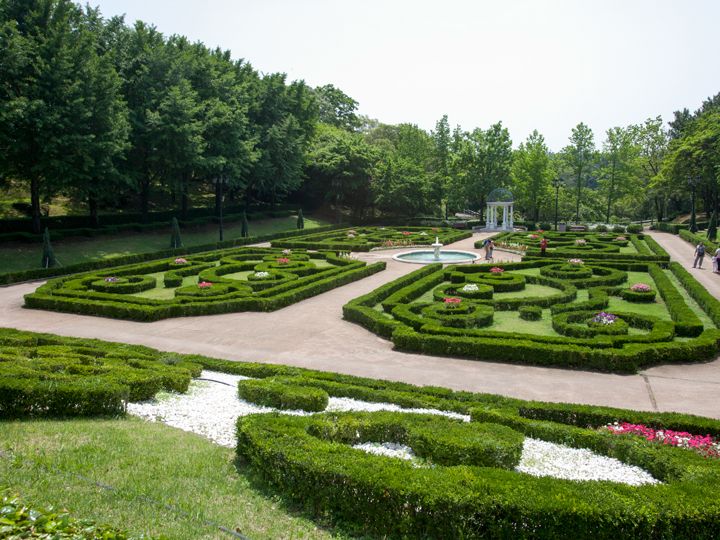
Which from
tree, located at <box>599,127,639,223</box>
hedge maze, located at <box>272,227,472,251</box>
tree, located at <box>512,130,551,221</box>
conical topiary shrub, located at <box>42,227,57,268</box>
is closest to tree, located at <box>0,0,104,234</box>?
conical topiary shrub, located at <box>42,227,57,268</box>

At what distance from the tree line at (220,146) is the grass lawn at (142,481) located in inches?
847

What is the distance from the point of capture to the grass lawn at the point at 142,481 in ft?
15.5

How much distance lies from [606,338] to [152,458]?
1012 centimetres

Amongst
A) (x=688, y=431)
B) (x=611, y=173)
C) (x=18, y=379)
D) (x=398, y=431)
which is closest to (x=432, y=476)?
(x=398, y=431)

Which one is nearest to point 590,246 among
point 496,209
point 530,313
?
point 496,209

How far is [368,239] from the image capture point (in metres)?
34.7

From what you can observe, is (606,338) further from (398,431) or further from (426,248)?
(426,248)

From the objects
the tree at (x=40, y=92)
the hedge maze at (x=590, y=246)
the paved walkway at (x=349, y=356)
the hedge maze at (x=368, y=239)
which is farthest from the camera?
the hedge maze at (x=368, y=239)

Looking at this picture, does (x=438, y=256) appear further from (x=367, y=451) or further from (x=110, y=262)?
(x=367, y=451)

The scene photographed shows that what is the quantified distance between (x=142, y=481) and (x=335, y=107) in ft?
274

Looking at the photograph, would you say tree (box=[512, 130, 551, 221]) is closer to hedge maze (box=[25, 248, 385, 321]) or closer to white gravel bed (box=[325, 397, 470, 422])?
hedge maze (box=[25, 248, 385, 321])

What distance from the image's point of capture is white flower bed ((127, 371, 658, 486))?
21.7ft

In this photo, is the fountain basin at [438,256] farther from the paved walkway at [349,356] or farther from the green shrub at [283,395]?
the green shrub at [283,395]

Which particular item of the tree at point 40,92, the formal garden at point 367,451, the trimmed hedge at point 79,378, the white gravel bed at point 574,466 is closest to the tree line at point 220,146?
the tree at point 40,92
